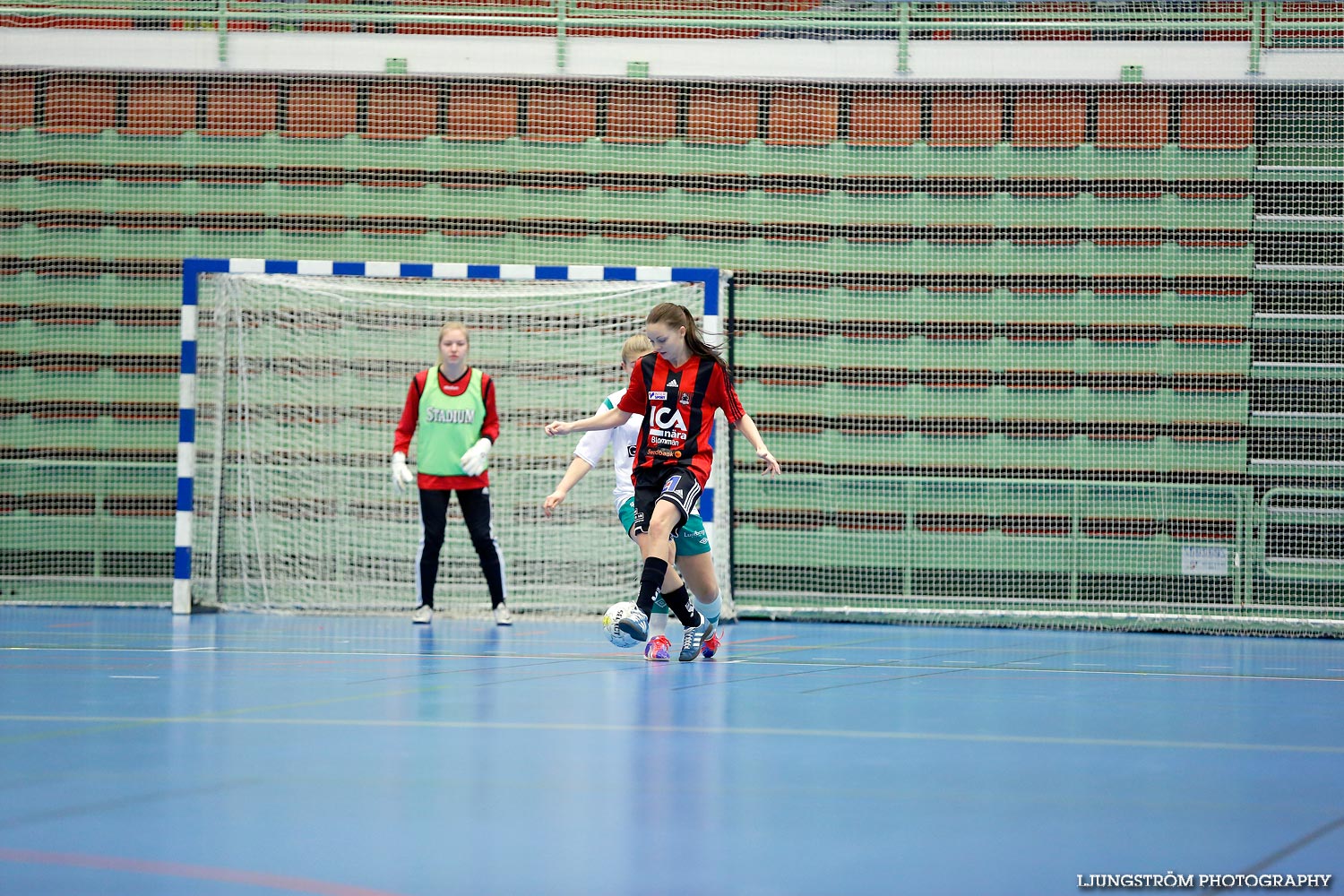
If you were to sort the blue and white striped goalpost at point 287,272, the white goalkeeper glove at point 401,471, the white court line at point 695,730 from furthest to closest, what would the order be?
the blue and white striped goalpost at point 287,272
the white goalkeeper glove at point 401,471
the white court line at point 695,730

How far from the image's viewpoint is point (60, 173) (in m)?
11.2

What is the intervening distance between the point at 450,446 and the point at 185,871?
17.7 feet

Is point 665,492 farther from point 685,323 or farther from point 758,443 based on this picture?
point 685,323

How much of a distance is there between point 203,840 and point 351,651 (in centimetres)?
369

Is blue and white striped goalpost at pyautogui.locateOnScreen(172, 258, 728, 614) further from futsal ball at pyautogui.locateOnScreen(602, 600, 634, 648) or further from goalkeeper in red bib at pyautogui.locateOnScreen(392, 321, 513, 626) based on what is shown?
futsal ball at pyautogui.locateOnScreen(602, 600, 634, 648)

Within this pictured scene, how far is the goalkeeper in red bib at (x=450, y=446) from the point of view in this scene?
24.1 ft

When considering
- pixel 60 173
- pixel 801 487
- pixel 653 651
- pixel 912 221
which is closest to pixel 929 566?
pixel 801 487

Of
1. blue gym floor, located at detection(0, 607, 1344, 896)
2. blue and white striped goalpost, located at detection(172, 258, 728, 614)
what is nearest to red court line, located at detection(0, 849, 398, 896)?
blue gym floor, located at detection(0, 607, 1344, 896)

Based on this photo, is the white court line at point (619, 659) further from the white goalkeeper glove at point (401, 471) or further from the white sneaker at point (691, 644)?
the white goalkeeper glove at point (401, 471)

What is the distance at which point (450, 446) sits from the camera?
24.1 ft

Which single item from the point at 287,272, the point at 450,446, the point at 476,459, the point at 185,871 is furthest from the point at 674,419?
the point at 287,272

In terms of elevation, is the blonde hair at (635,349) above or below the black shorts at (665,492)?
above

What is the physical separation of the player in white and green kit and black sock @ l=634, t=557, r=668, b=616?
0.21 meters

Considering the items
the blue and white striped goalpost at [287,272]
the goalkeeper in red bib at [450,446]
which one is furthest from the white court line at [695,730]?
the blue and white striped goalpost at [287,272]
